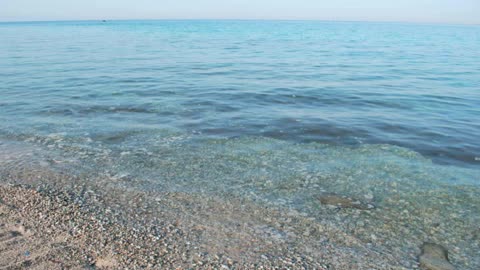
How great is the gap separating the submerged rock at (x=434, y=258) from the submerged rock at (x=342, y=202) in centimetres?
147

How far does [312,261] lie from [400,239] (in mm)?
1875

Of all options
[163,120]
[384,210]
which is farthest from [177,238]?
[163,120]

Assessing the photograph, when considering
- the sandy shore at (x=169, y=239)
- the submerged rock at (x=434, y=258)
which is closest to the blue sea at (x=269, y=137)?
the submerged rock at (x=434, y=258)

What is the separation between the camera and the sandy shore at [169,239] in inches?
208

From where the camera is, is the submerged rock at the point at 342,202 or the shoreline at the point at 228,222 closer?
the shoreline at the point at 228,222

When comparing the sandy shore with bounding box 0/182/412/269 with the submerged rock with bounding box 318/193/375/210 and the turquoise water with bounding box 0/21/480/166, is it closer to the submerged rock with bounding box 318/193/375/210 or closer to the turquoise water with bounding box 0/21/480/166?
the submerged rock with bounding box 318/193/375/210

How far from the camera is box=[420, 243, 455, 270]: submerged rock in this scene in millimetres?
5557

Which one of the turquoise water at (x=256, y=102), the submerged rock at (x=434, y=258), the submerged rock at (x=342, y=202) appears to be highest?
the turquoise water at (x=256, y=102)

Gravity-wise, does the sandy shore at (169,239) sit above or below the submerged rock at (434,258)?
above

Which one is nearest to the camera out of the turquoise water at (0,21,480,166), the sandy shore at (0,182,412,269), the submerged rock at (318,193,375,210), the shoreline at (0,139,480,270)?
the sandy shore at (0,182,412,269)

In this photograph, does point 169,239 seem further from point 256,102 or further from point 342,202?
point 256,102

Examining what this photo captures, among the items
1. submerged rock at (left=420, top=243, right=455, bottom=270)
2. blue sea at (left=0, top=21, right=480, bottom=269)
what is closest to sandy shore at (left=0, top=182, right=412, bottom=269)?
submerged rock at (left=420, top=243, right=455, bottom=270)

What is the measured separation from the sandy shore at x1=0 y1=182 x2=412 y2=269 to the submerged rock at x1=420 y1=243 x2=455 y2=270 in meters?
0.50

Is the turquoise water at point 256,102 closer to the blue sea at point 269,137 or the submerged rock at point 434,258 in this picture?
the blue sea at point 269,137
